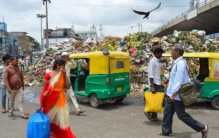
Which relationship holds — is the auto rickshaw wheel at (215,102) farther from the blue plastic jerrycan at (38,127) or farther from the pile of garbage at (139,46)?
the blue plastic jerrycan at (38,127)

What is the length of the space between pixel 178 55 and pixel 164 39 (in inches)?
540

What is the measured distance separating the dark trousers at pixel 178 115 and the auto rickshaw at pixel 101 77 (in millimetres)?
4563

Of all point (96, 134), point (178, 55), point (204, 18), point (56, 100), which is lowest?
A: point (96, 134)

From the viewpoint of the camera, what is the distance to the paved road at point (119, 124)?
31.2ft

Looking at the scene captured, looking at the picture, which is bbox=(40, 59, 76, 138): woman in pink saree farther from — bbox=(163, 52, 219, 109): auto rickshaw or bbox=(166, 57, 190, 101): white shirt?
bbox=(163, 52, 219, 109): auto rickshaw

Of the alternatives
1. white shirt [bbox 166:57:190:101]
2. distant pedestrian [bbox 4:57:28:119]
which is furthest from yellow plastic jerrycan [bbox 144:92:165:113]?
distant pedestrian [bbox 4:57:28:119]

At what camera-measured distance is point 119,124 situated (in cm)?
1076

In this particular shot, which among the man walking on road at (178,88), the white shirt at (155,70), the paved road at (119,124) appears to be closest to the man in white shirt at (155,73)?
the white shirt at (155,70)

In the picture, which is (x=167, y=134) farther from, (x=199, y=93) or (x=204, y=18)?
(x=204, y=18)

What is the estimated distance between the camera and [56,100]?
7480 mm

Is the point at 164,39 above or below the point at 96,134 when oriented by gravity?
above

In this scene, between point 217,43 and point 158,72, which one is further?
point 217,43

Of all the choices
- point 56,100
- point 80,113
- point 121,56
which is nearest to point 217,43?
point 121,56

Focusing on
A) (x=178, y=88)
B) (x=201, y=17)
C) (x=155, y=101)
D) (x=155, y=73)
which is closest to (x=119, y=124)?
(x=155, y=101)
